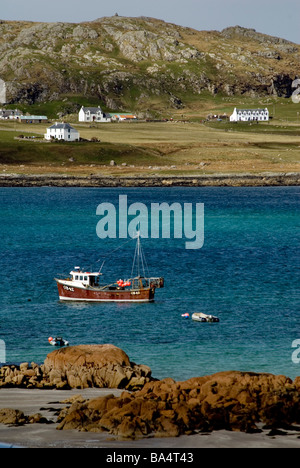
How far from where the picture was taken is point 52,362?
108ft

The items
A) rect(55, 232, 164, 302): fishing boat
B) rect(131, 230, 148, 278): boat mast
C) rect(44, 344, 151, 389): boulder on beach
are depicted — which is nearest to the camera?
rect(44, 344, 151, 389): boulder on beach

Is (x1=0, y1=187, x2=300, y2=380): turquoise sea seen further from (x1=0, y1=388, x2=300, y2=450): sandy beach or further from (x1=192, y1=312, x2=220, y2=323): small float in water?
(x1=0, y1=388, x2=300, y2=450): sandy beach

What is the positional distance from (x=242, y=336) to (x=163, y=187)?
122416 mm

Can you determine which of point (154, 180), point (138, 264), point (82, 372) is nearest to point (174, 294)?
point (138, 264)

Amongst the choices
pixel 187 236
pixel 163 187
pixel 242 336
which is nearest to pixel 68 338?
pixel 242 336

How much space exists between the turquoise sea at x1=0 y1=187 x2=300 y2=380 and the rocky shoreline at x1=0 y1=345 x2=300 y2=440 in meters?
5.42

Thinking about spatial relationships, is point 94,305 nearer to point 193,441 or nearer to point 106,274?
point 106,274

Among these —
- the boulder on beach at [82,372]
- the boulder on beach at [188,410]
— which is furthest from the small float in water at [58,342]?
the boulder on beach at [188,410]

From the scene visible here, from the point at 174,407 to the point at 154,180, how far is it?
14356cm

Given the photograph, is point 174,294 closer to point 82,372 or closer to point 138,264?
point 138,264

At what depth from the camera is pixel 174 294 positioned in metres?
58.4

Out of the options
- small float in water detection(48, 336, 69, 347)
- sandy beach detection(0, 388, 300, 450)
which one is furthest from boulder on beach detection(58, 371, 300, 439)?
small float in water detection(48, 336, 69, 347)

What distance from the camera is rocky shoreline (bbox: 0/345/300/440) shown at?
79.9ft

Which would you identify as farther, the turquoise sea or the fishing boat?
the fishing boat
